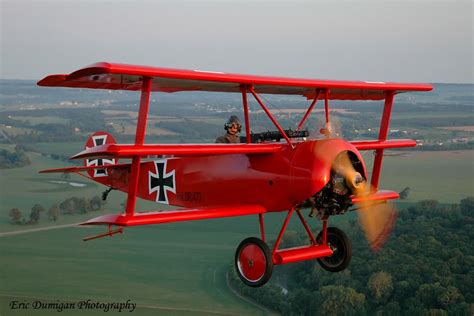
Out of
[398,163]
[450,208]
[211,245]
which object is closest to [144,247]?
[211,245]

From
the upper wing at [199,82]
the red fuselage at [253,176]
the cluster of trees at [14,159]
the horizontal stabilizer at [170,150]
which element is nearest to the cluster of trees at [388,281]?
the upper wing at [199,82]

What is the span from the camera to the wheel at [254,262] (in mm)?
9516

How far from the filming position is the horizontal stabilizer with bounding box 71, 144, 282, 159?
8.28m

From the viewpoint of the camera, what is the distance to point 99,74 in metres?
Result: 8.80

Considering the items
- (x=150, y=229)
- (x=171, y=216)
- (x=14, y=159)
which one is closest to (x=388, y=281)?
(x=150, y=229)

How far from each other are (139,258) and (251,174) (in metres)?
61.7

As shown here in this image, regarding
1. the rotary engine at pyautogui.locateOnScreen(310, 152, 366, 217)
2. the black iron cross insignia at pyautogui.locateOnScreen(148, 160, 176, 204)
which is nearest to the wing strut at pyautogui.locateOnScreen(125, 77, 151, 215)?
the black iron cross insignia at pyautogui.locateOnScreen(148, 160, 176, 204)

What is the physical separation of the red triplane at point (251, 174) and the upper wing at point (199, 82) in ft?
0.05

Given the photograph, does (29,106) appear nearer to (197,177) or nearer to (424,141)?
(424,141)

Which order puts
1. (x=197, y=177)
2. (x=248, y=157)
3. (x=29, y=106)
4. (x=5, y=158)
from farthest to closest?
(x=29, y=106)
(x=5, y=158)
(x=197, y=177)
(x=248, y=157)

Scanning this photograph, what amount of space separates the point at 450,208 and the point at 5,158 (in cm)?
7145

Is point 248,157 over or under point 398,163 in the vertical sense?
over

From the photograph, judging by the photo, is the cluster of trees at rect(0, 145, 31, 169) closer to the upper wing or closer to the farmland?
the farmland

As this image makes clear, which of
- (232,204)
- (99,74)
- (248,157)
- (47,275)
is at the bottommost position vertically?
(47,275)
